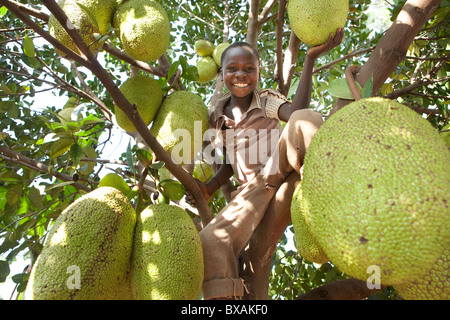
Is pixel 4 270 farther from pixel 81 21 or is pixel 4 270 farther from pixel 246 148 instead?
pixel 246 148

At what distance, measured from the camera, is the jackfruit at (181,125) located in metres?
1.78

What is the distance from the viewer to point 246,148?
2.08 metres

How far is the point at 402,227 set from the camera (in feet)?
2.59

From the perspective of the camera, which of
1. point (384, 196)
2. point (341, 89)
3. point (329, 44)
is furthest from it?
point (329, 44)

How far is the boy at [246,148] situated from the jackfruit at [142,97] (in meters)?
0.32

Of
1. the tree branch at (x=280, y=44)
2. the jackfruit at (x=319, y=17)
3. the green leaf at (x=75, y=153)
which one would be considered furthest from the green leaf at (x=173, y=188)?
the tree branch at (x=280, y=44)

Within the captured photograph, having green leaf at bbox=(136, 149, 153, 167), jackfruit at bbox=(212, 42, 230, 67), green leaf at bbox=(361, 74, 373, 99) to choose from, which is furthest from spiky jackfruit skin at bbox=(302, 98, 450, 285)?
jackfruit at bbox=(212, 42, 230, 67)

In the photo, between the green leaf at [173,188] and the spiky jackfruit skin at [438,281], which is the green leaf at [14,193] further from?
the spiky jackfruit skin at [438,281]

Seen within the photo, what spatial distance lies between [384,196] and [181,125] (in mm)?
1136

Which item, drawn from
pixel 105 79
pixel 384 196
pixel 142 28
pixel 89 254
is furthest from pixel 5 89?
pixel 384 196

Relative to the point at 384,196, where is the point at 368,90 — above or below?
above

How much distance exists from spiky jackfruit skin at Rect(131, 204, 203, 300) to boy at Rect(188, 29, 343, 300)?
24cm
